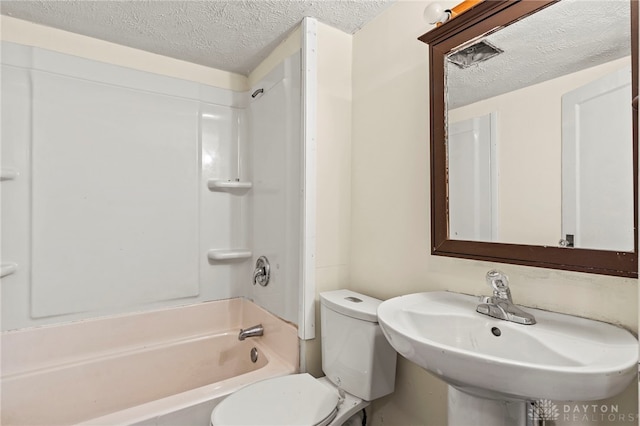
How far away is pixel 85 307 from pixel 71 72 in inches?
48.5

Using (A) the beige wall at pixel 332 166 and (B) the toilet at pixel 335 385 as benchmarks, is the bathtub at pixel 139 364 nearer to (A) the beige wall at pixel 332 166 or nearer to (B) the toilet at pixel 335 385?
(B) the toilet at pixel 335 385

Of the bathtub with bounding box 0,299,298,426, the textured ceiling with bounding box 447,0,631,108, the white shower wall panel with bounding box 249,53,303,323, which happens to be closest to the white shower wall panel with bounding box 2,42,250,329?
the bathtub with bounding box 0,299,298,426

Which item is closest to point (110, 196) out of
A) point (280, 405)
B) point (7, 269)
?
point (7, 269)

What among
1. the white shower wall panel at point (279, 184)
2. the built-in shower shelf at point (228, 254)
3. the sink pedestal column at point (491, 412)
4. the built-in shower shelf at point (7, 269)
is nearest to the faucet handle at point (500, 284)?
the sink pedestal column at point (491, 412)

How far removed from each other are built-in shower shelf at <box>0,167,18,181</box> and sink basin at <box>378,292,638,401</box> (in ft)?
5.79

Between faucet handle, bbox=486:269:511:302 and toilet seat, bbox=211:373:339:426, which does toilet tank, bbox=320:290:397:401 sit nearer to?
toilet seat, bbox=211:373:339:426

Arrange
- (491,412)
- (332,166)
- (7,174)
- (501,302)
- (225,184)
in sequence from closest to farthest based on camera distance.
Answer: (491,412) → (501,302) → (7,174) → (332,166) → (225,184)

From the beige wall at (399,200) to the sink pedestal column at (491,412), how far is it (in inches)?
11.7

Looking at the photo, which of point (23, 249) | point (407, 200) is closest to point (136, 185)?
point (23, 249)

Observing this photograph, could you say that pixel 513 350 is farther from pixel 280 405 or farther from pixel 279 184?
pixel 279 184

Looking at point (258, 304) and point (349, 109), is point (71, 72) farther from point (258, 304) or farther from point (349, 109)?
point (258, 304)

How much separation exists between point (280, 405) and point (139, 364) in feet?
3.31

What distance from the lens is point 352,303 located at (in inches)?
53.5

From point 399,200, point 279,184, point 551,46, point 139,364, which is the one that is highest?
point 551,46
